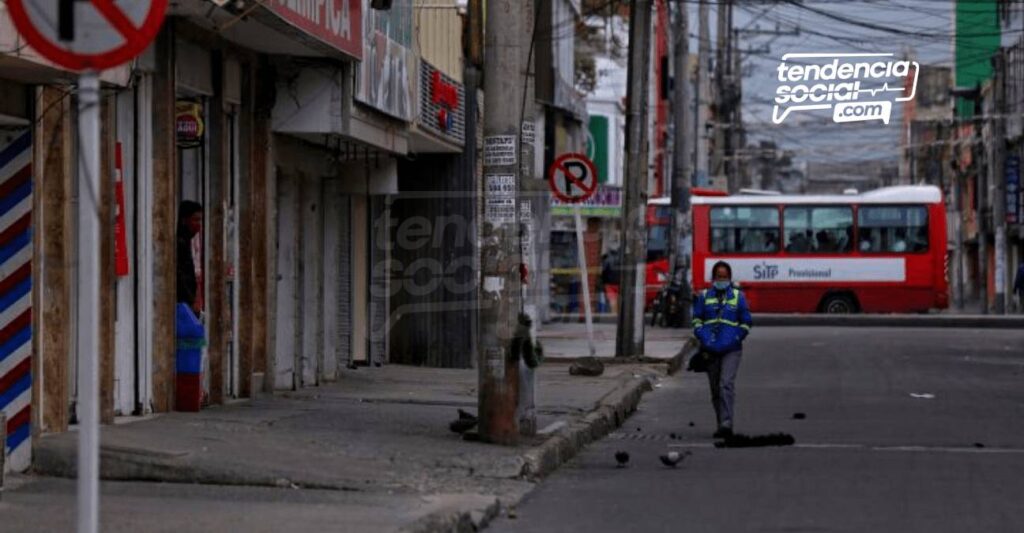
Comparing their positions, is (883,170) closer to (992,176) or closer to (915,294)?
(992,176)

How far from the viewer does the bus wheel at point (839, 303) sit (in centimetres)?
4809

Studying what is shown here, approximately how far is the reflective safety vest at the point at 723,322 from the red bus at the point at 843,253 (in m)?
31.4

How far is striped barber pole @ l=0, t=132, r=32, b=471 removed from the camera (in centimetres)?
1157

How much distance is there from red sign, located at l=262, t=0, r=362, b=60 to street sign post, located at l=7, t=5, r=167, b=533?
6.87m

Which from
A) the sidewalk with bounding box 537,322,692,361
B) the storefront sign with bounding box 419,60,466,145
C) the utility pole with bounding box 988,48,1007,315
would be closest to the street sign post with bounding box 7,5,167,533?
the storefront sign with bounding box 419,60,466,145

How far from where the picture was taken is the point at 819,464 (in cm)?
1397

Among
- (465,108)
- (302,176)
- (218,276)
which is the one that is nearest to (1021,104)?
(465,108)

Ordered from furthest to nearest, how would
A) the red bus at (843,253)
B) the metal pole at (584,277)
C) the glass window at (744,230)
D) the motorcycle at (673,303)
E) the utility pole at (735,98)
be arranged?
the utility pole at (735,98)
the glass window at (744,230)
the red bus at (843,253)
the motorcycle at (673,303)
the metal pole at (584,277)

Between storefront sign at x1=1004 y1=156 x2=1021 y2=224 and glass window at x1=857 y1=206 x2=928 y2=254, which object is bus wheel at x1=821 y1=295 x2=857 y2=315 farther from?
storefront sign at x1=1004 y1=156 x2=1021 y2=224

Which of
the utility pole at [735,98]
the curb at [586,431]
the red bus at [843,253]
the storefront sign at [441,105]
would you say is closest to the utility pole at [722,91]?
the utility pole at [735,98]

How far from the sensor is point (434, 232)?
24.5m

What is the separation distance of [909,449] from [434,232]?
10.6 m

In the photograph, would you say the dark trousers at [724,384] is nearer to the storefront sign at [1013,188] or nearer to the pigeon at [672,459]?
the pigeon at [672,459]

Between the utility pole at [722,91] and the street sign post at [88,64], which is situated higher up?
the utility pole at [722,91]
